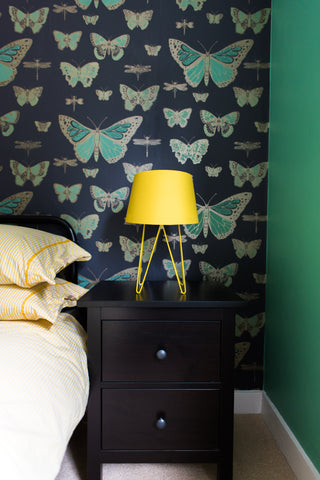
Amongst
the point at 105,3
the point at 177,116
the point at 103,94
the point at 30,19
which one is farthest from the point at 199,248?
the point at 30,19

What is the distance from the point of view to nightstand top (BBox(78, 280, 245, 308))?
1.26 meters

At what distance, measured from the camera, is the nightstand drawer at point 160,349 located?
129cm

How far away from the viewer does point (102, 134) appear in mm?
1735

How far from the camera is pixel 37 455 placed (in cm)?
71

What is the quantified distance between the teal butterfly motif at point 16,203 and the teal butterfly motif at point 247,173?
1105 mm

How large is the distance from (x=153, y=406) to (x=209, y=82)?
160 centimetres

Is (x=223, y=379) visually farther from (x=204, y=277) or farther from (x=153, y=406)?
(x=204, y=277)

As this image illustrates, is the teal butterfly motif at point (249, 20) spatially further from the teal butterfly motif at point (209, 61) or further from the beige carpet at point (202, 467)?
the beige carpet at point (202, 467)

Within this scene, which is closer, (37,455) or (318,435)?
(37,455)

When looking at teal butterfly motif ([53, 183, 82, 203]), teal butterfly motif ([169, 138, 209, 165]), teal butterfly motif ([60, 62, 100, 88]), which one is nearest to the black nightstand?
teal butterfly motif ([53, 183, 82, 203])

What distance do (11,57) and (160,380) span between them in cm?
178

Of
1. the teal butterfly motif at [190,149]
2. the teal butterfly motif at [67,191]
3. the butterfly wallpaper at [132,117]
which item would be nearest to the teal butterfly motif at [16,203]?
the butterfly wallpaper at [132,117]

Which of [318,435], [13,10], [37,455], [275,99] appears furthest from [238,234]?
[13,10]

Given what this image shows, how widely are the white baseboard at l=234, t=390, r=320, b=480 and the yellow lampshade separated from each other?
1049 mm
